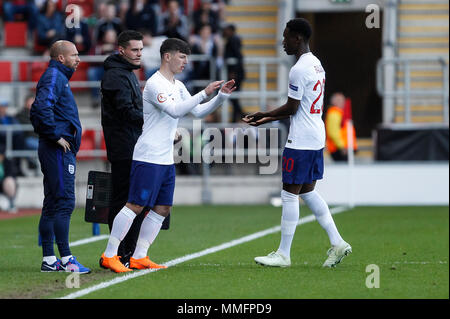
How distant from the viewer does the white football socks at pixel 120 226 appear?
28.3 ft

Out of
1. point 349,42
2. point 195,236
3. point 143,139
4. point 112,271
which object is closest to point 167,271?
point 112,271

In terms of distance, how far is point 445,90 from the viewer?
18891mm

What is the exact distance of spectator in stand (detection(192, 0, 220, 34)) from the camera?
822 inches

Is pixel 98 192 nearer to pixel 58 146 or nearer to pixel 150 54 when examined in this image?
pixel 58 146

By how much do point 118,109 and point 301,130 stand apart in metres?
1.56

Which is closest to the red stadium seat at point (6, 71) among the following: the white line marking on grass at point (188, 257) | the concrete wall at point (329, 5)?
the concrete wall at point (329, 5)

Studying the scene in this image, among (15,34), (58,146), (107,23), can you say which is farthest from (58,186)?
(15,34)

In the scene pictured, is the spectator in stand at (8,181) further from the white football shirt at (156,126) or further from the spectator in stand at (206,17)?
the white football shirt at (156,126)

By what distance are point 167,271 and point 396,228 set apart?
5504 millimetres

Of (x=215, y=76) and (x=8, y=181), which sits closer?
(x=8, y=181)

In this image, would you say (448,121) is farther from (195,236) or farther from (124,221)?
(124,221)

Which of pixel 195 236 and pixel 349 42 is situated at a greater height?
pixel 349 42

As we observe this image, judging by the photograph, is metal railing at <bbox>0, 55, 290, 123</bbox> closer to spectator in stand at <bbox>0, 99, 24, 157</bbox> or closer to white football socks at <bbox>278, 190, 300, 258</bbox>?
spectator in stand at <bbox>0, 99, 24, 157</bbox>

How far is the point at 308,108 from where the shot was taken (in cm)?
884
